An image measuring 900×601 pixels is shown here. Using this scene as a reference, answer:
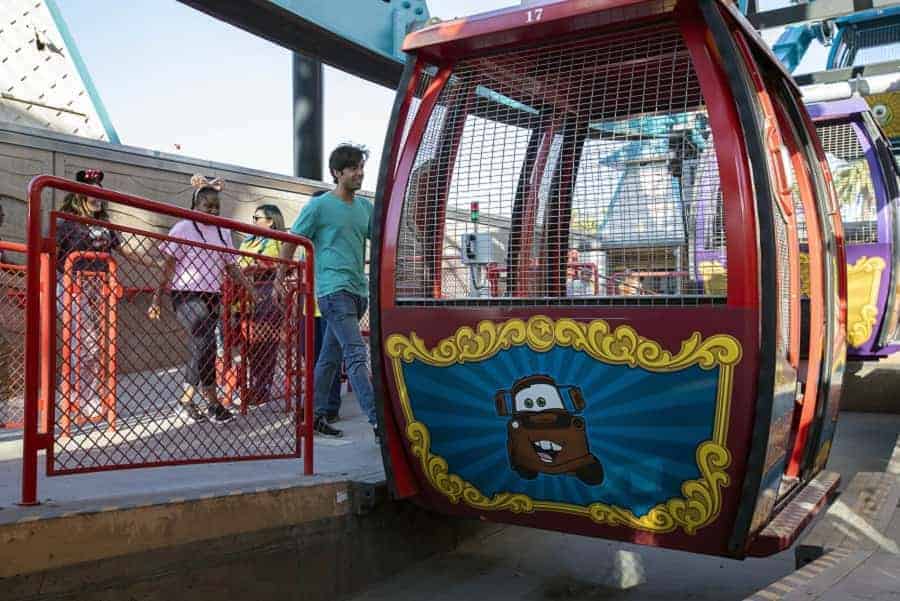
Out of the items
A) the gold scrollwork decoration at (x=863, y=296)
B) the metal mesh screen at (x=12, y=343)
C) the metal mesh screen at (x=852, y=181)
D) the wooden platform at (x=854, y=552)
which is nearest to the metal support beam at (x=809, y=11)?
the metal mesh screen at (x=852, y=181)

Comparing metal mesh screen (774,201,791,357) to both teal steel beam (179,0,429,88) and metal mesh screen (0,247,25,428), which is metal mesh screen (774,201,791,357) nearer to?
metal mesh screen (0,247,25,428)

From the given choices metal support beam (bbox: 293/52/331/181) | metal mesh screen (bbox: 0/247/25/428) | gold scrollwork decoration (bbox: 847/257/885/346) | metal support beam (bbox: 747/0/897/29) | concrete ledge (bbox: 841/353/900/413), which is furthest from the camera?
metal support beam (bbox: 293/52/331/181)

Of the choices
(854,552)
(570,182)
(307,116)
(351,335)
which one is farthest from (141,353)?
(307,116)

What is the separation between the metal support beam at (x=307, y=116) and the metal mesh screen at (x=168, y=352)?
8.28 metres

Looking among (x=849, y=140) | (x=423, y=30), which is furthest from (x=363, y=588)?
(x=849, y=140)

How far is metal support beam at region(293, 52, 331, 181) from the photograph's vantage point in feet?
44.0

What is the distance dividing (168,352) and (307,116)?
365 inches

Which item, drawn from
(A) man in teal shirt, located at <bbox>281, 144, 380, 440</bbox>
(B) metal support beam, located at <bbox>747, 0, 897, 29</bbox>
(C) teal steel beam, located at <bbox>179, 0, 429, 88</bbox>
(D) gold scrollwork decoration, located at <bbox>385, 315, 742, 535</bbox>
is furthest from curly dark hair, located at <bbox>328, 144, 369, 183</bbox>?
(B) metal support beam, located at <bbox>747, 0, 897, 29</bbox>

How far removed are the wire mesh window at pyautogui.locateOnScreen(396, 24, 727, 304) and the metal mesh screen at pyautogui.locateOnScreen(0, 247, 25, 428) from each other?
3.10 metres

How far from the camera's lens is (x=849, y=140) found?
664 centimetres

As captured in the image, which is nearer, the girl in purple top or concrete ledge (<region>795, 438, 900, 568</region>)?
concrete ledge (<region>795, 438, 900, 568</region>)

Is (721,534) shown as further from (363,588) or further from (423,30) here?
(423,30)

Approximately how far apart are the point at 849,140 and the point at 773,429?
434 centimetres

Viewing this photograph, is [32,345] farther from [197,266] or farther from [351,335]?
[351,335]
